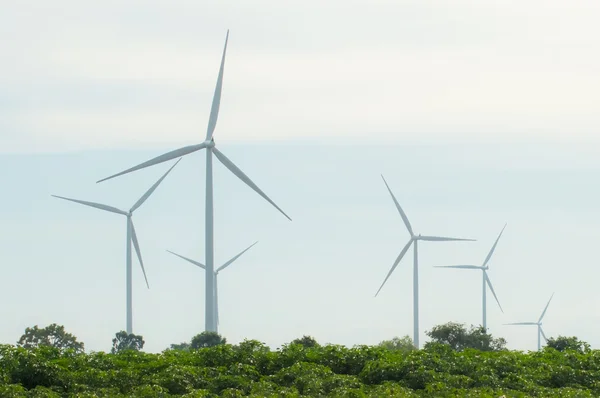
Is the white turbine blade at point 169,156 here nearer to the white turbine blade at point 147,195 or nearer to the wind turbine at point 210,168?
the wind turbine at point 210,168

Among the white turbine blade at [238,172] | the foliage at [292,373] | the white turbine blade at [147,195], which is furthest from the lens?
the white turbine blade at [147,195]

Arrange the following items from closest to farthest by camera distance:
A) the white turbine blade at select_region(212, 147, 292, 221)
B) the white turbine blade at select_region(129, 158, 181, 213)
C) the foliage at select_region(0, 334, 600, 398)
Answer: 1. the foliage at select_region(0, 334, 600, 398)
2. the white turbine blade at select_region(212, 147, 292, 221)
3. the white turbine blade at select_region(129, 158, 181, 213)

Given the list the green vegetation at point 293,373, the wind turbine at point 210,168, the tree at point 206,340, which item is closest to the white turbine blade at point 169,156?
the wind turbine at point 210,168

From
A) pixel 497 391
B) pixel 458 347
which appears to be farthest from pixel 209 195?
pixel 497 391

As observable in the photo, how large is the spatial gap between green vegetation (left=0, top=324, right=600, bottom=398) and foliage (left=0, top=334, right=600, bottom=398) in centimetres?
5

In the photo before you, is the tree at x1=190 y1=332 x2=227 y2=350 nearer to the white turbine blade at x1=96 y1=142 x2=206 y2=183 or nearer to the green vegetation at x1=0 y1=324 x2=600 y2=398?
the white turbine blade at x1=96 y1=142 x2=206 y2=183

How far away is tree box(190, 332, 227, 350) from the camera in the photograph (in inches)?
4299

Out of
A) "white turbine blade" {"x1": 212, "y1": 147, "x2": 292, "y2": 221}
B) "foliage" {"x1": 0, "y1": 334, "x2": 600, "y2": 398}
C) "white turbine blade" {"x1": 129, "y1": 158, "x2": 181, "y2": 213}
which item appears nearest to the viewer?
"foliage" {"x1": 0, "y1": 334, "x2": 600, "y2": 398}

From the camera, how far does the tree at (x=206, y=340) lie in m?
109

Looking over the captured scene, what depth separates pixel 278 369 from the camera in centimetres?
5681

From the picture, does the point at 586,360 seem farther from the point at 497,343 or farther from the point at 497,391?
the point at 497,343

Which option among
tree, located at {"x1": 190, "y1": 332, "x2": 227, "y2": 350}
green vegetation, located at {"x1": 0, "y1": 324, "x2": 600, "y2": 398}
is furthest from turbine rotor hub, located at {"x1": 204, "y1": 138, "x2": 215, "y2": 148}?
green vegetation, located at {"x1": 0, "y1": 324, "x2": 600, "y2": 398}

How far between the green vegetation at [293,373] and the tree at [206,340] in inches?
1848

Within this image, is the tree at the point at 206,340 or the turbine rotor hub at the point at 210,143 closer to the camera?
the turbine rotor hub at the point at 210,143
